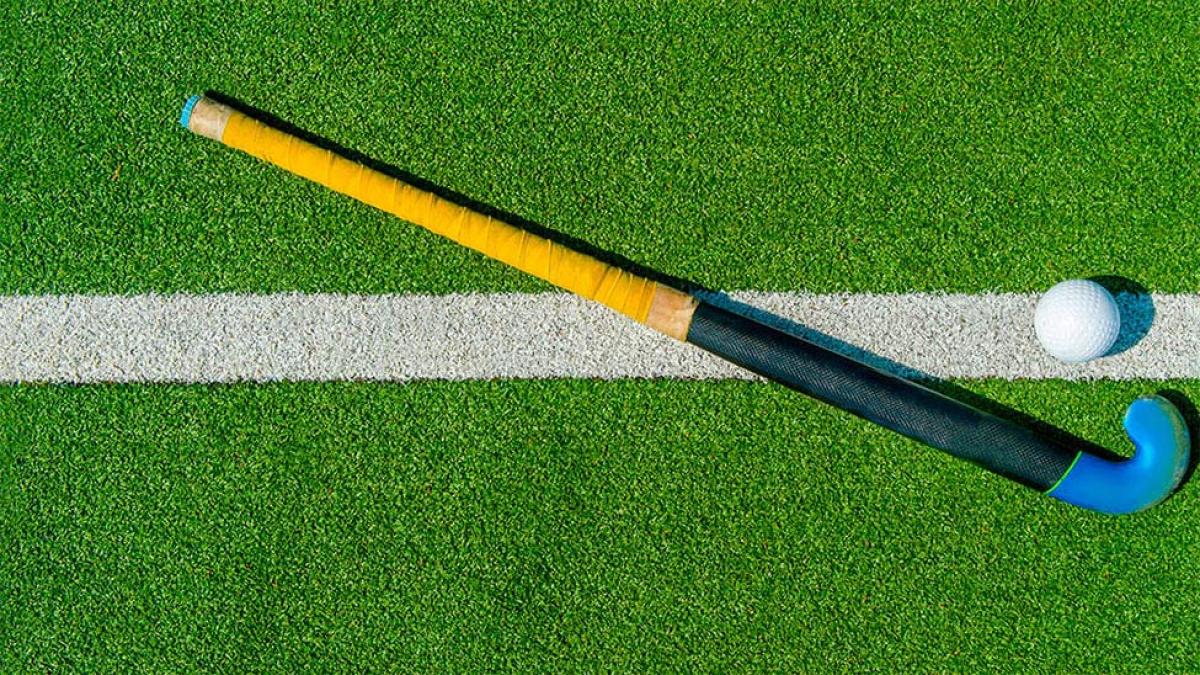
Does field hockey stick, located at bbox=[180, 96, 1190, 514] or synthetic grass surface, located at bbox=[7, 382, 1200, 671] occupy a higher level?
field hockey stick, located at bbox=[180, 96, 1190, 514]

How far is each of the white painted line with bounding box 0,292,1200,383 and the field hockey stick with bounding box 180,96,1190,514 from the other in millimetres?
167

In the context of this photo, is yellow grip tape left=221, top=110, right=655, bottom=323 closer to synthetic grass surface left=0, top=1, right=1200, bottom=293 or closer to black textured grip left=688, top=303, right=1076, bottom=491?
synthetic grass surface left=0, top=1, right=1200, bottom=293

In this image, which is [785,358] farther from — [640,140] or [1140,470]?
[1140,470]

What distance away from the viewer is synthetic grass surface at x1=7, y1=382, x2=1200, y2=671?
2.69 meters

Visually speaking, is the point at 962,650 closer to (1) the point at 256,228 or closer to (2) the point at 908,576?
(2) the point at 908,576

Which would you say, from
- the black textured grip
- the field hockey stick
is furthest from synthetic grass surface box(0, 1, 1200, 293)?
the black textured grip

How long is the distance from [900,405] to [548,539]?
4.20 ft

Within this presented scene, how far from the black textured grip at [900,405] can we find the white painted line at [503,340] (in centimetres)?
A: 21

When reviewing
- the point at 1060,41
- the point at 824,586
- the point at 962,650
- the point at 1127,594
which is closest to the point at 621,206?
the point at 824,586

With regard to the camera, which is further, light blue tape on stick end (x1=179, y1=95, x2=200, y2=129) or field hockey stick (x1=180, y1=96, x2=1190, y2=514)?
light blue tape on stick end (x1=179, y1=95, x2=200, y2=129)

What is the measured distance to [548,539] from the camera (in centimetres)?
271

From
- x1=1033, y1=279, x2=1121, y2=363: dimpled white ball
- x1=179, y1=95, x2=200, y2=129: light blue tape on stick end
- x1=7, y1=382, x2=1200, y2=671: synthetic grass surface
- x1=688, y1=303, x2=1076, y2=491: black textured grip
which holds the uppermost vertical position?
x1=1033, y1=279, x2=1121, y2=363: dimpled white ball

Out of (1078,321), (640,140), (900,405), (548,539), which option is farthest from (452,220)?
(1078,321)

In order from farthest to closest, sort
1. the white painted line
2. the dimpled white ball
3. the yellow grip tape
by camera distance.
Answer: the white painted line < the yellow grip tape < the dimpled white ball
